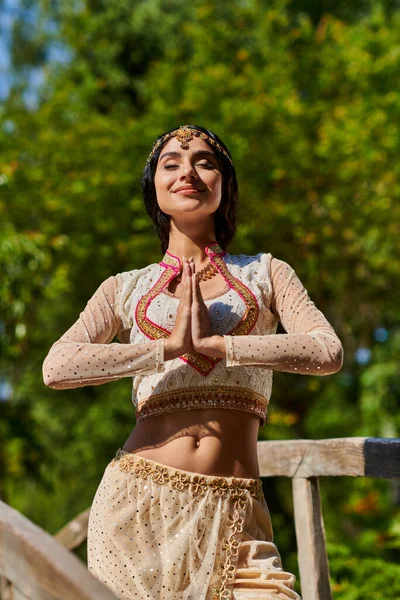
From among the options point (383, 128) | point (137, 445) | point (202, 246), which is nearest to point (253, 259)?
point (202, 246)

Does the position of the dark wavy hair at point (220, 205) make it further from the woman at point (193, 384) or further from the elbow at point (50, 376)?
the elbow at point (50, 376)

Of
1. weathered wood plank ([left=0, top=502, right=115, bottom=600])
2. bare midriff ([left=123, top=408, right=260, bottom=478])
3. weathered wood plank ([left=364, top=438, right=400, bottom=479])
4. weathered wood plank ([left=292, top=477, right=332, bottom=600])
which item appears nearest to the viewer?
weathered wood plank ([left=0, top=502, right=115, bottom=600])

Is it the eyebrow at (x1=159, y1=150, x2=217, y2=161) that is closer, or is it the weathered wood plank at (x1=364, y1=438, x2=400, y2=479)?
the eyebrow at (x1=159, y1=150, x2=217, y2=161)

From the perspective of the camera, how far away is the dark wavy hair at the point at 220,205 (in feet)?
8.93

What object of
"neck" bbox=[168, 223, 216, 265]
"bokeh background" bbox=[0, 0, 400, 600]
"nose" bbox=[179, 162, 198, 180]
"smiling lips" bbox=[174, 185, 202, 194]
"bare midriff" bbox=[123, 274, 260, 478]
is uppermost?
"bokeh background" bbox=[0, 0, 400, 600]

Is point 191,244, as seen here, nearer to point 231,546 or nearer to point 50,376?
point 50,376

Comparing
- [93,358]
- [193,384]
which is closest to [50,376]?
[93,358]

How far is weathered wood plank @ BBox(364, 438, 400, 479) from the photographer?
2.91m

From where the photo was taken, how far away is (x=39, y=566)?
1791mm

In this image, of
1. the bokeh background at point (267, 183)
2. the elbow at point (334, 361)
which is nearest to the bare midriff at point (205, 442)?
the elbow at point (334, 361)

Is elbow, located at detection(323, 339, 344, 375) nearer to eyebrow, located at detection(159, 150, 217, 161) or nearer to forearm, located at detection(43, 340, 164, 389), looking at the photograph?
forearm, located at detection(43, 340, 164, 389)

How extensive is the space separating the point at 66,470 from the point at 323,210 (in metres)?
5.84

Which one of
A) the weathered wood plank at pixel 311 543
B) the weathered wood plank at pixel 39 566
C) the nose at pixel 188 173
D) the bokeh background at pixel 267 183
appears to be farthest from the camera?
the bokeh background at pixel 267 183

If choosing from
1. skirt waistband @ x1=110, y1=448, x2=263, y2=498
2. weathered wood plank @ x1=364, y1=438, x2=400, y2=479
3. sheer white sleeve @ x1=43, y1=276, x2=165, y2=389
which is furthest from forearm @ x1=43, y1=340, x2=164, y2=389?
weathered wood plank @ x1=364, y1=438, x2=400, y2=479
